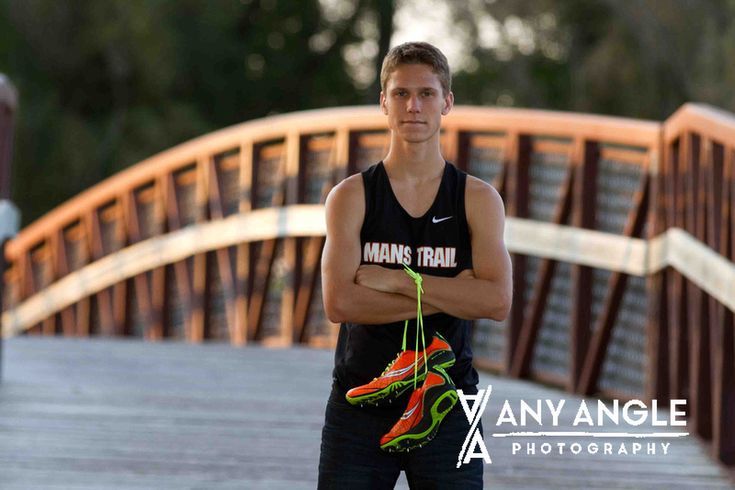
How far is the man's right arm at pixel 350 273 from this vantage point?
2.38 m

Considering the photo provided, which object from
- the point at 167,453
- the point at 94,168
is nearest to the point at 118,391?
the point at 167,453

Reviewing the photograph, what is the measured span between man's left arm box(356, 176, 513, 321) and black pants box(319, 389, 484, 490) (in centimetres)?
17

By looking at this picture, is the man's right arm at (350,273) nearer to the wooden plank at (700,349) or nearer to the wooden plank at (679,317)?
the wooden plank at (700,349)

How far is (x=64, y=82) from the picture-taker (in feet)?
69.2

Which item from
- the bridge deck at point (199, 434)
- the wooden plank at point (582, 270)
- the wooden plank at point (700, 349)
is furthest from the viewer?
the wooden plank at point (582, 270)

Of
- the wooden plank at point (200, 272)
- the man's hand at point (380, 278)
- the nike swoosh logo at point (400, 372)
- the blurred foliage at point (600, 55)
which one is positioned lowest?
the nike swoosh logo at point (400, 372)

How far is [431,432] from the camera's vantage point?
2.35 meters

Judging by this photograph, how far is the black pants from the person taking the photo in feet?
7.83

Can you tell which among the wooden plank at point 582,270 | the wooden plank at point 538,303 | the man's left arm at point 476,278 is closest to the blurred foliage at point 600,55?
the wooden plank at point 538,303

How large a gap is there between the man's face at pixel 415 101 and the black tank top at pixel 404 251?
0.26ft

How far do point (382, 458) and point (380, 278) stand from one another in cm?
29

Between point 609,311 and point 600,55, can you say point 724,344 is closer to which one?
point 609,311

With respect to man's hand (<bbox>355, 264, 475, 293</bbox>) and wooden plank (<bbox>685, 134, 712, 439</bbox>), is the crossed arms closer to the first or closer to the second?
man's hand (<bbox>355, 264, 475, 293</bbox>)

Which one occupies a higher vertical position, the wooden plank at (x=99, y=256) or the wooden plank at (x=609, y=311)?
the wooden plank at (x=99, y=256)
